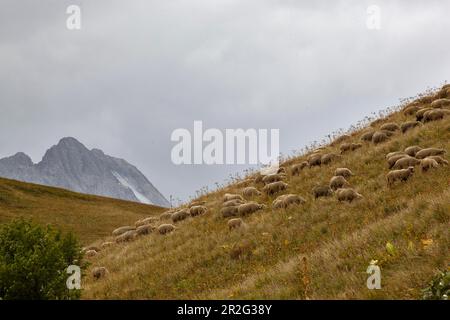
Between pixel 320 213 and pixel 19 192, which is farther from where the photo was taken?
pixel 19 192

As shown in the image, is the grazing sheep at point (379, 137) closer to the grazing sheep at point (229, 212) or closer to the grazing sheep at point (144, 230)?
the grazing sheep at point (229, 212)

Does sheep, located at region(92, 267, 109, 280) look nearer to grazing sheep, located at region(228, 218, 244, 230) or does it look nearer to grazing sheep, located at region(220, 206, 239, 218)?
grazing sheep, located at region(228, 218, 244, 230)

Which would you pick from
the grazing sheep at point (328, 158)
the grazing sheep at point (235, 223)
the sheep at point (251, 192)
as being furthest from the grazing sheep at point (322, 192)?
the grazing sheep at point (328, 158)

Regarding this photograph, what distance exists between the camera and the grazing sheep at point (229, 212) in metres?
21.4

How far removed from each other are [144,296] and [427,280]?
29.0ft

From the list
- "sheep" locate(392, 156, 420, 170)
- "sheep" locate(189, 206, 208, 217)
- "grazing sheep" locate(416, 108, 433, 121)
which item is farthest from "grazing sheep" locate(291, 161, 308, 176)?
"sheep" locate(392, 156, 420, 170)

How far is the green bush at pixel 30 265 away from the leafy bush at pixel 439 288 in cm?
834

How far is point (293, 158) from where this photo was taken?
1220 inches

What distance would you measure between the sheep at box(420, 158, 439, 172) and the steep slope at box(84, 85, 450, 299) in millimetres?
295

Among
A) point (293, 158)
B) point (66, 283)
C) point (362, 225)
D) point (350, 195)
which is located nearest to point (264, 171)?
point (293, 158)

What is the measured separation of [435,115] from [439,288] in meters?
18.3

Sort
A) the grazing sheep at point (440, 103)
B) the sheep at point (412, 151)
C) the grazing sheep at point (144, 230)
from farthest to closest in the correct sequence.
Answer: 1. the grazing sheep at point (440, 103)
2. the grazing sheep at point (144, 230)
3. the sheep at point (412, 151)

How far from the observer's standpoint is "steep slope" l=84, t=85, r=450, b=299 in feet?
34.2

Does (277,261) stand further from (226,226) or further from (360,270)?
(226,226)
